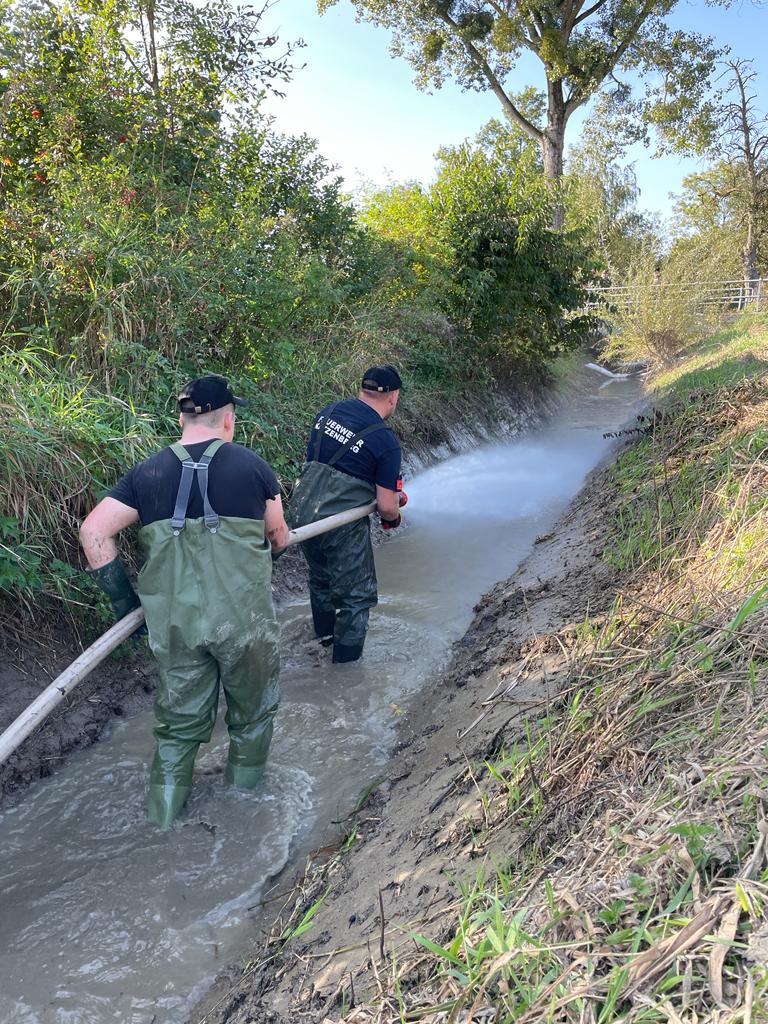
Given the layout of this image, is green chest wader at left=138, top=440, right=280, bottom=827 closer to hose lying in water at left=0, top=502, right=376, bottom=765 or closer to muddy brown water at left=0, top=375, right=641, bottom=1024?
hose lying in water at left=0, top=502, right=376, bottom=765

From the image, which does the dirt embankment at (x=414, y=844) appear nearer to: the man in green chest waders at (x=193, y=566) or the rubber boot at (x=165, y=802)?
the rubber boot at (x=165, y=802)

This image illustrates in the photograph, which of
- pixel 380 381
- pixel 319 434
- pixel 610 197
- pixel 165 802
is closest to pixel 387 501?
pixel 319 434

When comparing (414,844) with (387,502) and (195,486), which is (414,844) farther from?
(387,502)

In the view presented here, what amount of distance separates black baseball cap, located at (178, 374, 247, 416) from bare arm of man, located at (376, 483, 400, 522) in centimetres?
163

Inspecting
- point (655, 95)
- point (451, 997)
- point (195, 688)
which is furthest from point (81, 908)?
point (655, 95)

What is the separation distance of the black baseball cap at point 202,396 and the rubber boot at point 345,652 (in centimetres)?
227

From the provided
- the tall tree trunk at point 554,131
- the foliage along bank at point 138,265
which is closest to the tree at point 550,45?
the tall tree trunk at point 554,131

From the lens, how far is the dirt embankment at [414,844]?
7.30ft

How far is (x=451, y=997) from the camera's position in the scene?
1.73m

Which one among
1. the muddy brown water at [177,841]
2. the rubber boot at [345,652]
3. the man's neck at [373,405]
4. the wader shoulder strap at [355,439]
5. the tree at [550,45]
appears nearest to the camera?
the muddy brown water at [177,841]

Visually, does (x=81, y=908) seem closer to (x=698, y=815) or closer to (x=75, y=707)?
(x=75, y=707)

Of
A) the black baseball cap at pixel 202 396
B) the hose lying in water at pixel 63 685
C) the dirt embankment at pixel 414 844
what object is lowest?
the dirt embankment at pixel 414 844

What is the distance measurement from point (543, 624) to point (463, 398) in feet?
24.4

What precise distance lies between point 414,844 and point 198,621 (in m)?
1.32
